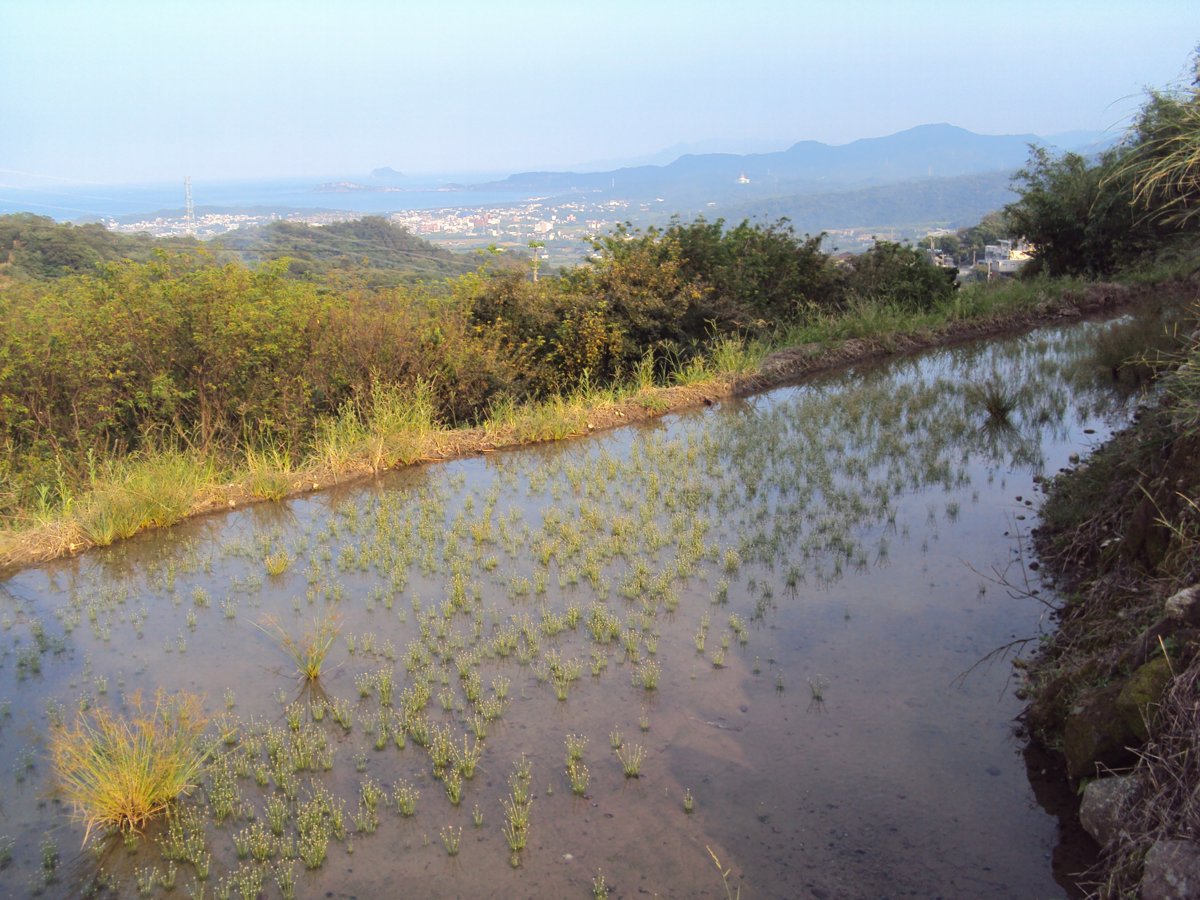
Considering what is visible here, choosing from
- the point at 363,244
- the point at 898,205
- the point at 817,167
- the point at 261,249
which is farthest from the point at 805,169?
the point at 261,249

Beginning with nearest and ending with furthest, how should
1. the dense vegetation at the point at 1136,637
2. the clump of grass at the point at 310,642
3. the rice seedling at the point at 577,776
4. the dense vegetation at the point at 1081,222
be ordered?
the dense vegetation at the point at 1136,637
the rice seedling at the point at 577,776
the clump of grass at the point at 310,642
the dense vegetation at the point at 1081,222

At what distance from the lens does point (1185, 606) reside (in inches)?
158

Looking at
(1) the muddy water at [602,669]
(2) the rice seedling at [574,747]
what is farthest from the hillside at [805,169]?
(2) the rice seedling at [574,747]

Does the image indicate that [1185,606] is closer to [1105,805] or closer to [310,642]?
[1105,805]

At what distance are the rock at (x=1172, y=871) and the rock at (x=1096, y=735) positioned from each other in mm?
630

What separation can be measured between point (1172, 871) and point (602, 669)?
125 inches

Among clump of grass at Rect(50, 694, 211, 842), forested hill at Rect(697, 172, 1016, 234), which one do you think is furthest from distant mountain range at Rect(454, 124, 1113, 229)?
clump of grass at Rect(50, 694, 211, 842)

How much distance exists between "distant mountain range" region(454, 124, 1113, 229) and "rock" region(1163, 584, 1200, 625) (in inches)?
592

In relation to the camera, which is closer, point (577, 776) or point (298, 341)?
point (577, 776)

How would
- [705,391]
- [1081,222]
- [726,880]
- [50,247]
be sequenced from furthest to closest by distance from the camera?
[1081,222] → [50,247] → [705,391] → [726,880]

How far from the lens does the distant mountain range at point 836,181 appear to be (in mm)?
67375

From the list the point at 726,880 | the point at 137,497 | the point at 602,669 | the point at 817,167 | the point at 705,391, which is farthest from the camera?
the point at 817,167

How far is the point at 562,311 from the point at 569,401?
5.51 feet

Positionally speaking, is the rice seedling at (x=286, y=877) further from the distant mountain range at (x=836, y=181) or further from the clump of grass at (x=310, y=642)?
the distant mountain range at (x=836, y=181)
